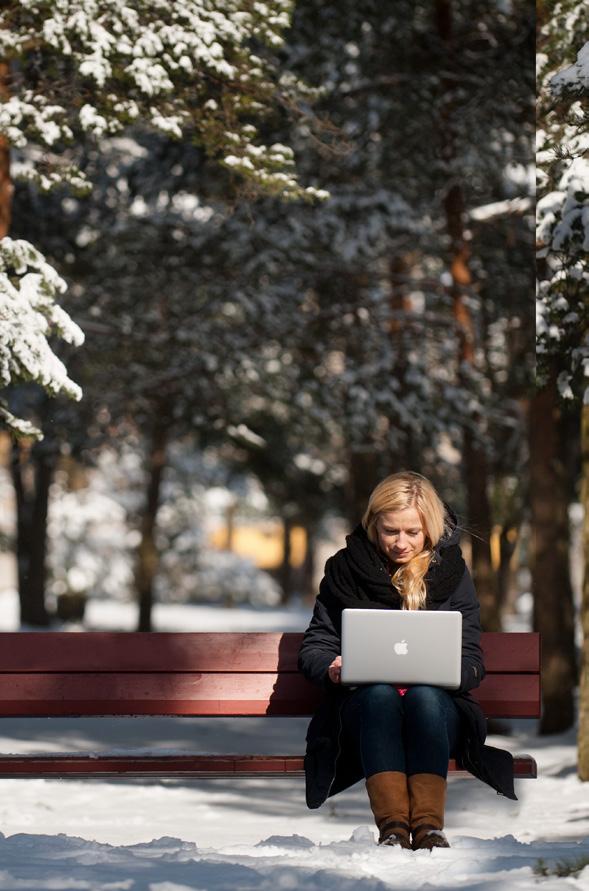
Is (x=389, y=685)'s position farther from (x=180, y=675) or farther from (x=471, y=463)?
(x=471, y=463)

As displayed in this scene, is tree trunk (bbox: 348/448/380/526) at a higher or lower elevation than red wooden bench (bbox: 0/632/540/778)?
higher

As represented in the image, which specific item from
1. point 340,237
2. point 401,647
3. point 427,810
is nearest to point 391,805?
point 427,810

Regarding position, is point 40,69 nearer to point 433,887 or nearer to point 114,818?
point 114,818

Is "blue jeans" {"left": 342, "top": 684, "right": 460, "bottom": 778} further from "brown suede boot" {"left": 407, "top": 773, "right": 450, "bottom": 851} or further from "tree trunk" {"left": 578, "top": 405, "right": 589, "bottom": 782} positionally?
"tree trunk" {"left": 578, "top": 405, "right": 589, "bottom": 782}

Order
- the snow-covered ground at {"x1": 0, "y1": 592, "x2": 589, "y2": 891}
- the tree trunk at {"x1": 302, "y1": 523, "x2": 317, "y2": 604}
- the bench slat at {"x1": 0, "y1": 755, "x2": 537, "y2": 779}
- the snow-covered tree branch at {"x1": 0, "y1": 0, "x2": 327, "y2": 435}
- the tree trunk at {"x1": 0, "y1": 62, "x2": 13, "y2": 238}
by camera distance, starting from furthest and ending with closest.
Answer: the tree trunk at {"x1": 302, "y1": 523, "x2": 317, "y2": 604} → the tree trunk at {"x1": 0, "y1": 62, "x2": 13, "y2": 238} → the snow-covered tree branch at {"x1": 0, "y1": 0, "x2": 327, "y2": 435} → the bench slat at {"x1": 0, "y1": 755, "x2": 537, "y2": 779} → the snow-covered ground at {"x1": 0, "y1": 592, "x2": 589, "y2": 891}

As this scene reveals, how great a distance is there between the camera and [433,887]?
5.00 metres

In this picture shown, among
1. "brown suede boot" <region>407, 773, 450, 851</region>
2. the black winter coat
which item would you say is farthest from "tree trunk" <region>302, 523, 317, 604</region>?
"brown suede boot" <region>407, 773, 450, 851</region>

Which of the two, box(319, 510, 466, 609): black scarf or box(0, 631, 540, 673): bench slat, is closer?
box(319, 510, 466, 609): black scarf

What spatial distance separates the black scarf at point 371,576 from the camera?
6.22 meters

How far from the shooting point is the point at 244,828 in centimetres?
834

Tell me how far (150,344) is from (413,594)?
1195 centimetres

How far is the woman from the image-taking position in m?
5.90

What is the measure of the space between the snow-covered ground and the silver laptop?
0.66 m

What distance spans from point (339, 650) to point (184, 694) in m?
1.10
